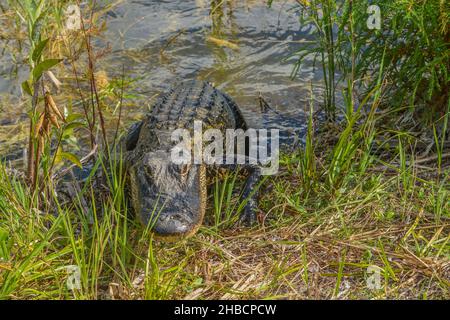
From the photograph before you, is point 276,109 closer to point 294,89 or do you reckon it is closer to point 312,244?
point 294,89

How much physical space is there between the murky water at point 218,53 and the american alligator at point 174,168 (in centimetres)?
56

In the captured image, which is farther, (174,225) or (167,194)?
(167,194)

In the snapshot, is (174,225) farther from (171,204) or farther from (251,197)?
(251,197)

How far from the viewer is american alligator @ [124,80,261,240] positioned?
352 cm

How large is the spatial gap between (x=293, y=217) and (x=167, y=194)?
2.47 feet

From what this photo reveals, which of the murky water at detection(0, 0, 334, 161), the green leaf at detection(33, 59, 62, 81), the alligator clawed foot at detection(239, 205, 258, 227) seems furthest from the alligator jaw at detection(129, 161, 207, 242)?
the murky water at detection(0, 0, 334, 161)

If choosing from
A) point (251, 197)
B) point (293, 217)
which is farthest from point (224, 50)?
point (293, 217)

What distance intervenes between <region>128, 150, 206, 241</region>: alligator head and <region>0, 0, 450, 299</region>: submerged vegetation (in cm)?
11

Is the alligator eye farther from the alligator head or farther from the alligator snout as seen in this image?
the alligator snout

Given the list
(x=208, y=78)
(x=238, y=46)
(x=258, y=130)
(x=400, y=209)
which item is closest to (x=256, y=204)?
(x=400, y=209)

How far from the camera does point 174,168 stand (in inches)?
155

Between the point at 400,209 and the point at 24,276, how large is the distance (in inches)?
82.5

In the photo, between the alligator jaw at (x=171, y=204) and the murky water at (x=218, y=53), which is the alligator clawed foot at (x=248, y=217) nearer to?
the alligator jaw at (x=171, y=204)

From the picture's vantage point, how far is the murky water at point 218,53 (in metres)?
5.90
